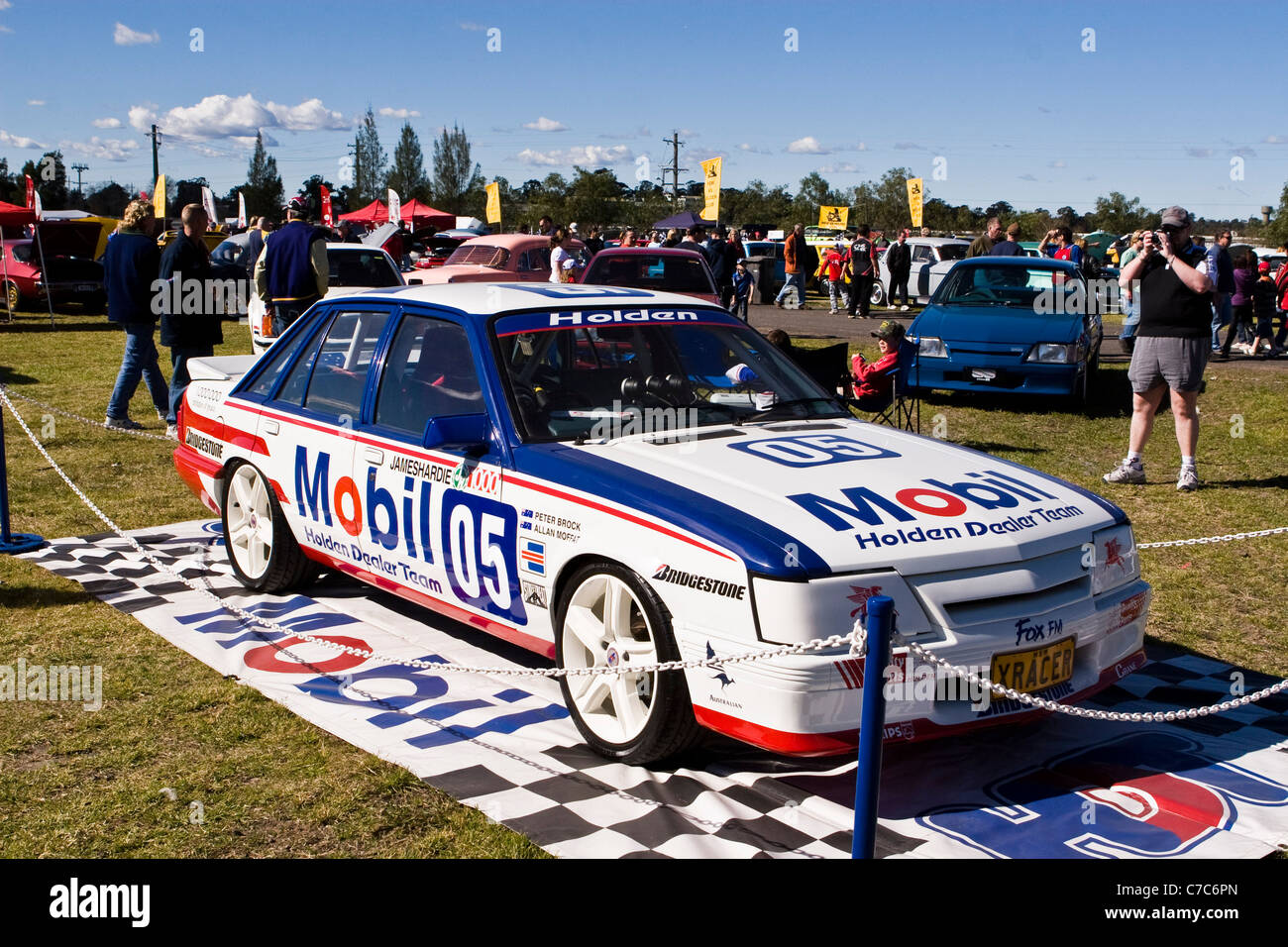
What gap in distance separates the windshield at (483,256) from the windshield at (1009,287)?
8.97 m

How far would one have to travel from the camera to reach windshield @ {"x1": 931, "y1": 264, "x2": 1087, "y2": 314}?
42.9 feet

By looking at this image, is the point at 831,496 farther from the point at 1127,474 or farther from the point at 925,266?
the point at 925,266

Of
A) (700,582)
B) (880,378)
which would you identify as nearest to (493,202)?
(880,378)

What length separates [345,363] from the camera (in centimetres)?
549

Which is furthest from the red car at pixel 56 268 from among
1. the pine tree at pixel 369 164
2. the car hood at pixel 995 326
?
the pine tree at pixel 369 164

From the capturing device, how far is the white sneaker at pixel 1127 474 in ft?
30.3

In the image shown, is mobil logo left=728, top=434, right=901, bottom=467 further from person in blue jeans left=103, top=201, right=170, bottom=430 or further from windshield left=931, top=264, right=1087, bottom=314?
windshield left=931, top=264, right=1087, bottom=314

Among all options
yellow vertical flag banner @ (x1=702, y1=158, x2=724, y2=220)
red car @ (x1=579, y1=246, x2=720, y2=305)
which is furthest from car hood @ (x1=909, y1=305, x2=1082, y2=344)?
yellow vertical flag banner @ (x1=702, y1=158, x2=724, y2=220)

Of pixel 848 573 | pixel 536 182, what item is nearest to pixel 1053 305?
pixel 848 573

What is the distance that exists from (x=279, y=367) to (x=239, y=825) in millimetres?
2851

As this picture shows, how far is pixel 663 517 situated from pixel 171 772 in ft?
6.18

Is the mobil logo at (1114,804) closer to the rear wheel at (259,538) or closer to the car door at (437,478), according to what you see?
the car door at (437,478)
